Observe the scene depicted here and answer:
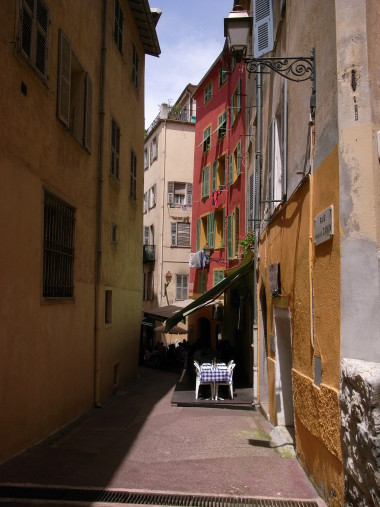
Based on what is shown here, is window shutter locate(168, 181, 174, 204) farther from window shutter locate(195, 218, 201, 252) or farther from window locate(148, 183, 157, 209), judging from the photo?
window shutter locate(195, 218, 201, 252)

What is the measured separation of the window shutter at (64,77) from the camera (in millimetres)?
9461

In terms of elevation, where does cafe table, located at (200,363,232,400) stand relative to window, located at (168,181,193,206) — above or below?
below

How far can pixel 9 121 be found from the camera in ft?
23.7

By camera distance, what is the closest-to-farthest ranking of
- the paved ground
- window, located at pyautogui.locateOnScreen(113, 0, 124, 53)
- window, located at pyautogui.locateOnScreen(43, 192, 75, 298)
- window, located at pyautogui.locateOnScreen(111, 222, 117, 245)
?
the paved ground < window, located at pyautogui.locateOnScreen(43, 192, 75, 298) < window, located at pyautogui.locateOnScreen(111, 222, 117, 245) < window, located at pyautogui.locateOnScreen(113, 0, 124, 53)

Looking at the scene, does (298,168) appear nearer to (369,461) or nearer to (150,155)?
(369,461)

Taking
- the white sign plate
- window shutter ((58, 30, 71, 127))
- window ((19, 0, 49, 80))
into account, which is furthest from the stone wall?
window shutter ((58, 30, 71, 127))

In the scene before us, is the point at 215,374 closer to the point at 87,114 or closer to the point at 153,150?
the point at 87,114

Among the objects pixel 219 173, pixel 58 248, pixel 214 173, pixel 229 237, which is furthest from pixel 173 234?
pixel 58 248

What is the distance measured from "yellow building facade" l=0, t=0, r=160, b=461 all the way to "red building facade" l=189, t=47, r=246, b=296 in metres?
4.58

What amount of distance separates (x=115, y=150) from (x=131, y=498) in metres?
10.1

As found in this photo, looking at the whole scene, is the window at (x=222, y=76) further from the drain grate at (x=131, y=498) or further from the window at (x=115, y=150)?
the drain grate at (x=131, y=498)

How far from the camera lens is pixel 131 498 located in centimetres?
582

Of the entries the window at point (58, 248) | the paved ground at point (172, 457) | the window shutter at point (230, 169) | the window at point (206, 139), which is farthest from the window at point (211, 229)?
the window at point (58, 248)

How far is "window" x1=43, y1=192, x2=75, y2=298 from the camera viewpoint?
29.1ft
